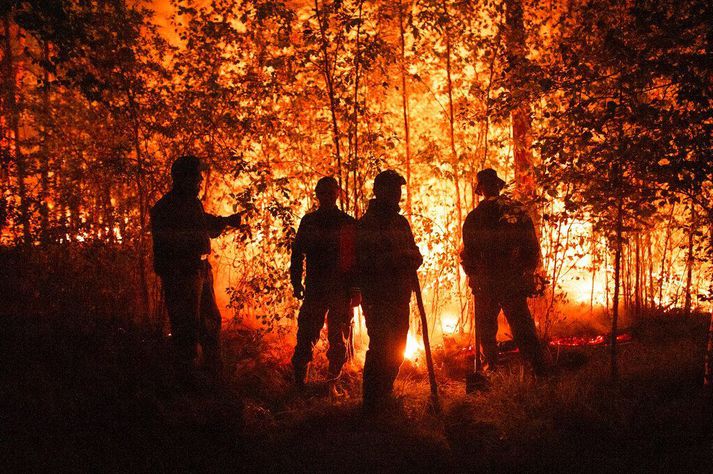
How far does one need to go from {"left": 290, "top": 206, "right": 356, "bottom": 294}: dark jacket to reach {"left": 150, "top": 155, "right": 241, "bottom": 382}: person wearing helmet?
89 cm

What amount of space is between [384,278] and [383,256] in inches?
7.0

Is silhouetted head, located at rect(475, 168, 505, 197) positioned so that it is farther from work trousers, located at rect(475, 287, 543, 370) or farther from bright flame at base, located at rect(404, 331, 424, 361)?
bright flame at base, located at rect(404, 331, 424, 361)

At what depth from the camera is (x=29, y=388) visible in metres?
3.57

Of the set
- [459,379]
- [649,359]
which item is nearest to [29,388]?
[459,379]

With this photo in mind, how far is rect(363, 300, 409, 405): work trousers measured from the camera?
3602 millimetres

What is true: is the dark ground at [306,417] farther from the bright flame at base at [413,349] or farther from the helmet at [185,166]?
the helmet at [185,166]

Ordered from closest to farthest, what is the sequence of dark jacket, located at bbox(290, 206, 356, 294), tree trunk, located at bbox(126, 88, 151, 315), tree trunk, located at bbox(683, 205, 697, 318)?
tree trunk, located at bbox(683, 205, 697, 318) < dark jacket, located at bbox(290, 206, 356, 294) < tree trunk, located at bbox(126, 88, 151, 315)

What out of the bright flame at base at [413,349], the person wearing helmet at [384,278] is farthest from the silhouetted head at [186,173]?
the bright flame at base at [413,349]

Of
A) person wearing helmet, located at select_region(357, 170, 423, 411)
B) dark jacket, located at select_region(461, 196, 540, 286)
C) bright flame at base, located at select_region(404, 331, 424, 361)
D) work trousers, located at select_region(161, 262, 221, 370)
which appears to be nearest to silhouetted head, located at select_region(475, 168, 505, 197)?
dark jacket, located at select_region(461, 196, 540, 286)

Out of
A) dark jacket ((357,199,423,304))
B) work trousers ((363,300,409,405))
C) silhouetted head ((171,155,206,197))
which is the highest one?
silhouetted head ((171,155,206,197))

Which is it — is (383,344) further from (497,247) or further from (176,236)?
(176,236)

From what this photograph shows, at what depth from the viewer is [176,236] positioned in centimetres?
402

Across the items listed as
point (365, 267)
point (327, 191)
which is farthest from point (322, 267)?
point (365, 267)

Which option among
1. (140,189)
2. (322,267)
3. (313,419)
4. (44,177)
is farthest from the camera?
(44,177)
